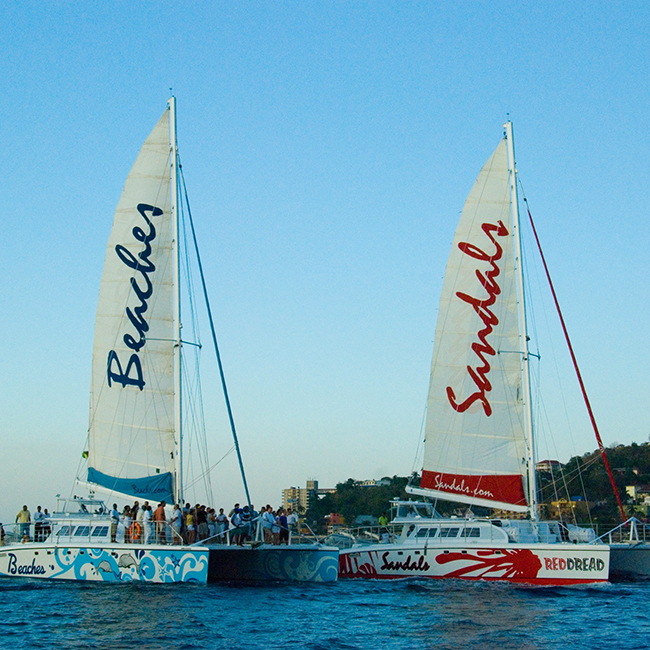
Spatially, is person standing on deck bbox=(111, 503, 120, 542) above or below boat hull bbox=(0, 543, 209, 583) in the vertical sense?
above

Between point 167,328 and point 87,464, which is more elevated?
point 167,328

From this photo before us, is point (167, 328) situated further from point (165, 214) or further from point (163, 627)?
point (163, 627)

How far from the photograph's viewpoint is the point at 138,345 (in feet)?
90.3

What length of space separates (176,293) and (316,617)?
11.1 meters

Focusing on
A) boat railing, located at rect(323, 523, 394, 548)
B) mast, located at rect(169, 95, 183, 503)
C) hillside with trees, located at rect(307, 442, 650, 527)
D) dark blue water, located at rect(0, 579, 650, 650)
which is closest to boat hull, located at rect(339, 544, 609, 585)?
dark blue water, located at rect(0, 579, 650, 650)

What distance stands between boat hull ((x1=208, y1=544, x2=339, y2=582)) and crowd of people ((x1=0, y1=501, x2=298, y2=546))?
47cm

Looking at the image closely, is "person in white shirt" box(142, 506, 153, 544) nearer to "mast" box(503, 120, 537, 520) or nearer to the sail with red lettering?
the sail with red lettering

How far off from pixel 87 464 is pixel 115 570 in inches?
189

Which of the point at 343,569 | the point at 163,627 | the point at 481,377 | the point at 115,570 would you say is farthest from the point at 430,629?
the point at 481,377

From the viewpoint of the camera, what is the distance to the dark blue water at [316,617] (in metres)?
17.3

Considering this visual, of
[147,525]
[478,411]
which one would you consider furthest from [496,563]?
[147,525]

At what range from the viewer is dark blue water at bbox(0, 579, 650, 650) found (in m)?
17.3

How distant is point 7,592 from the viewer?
23.1 m

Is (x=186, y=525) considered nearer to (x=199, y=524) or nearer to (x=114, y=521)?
(x=199, y=524)
